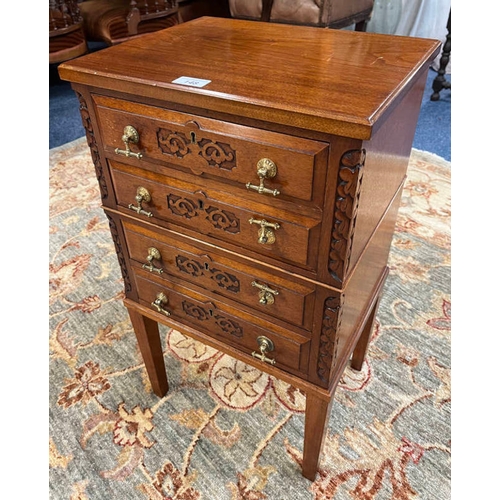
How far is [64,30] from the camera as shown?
226 cm

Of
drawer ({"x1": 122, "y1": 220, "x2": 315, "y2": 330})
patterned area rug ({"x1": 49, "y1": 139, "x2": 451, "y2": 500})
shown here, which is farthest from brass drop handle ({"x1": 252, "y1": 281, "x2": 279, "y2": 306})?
patterned area rug ({"x1": 49, "y1": 139, "x2": 451, "y2": 500})

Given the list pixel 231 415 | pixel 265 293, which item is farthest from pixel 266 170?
pixel 231 415

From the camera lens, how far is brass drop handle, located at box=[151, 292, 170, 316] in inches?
35.9

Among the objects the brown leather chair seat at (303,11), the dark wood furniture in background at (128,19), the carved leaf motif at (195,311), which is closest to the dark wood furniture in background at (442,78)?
the brown leather chair seat at (303,11)

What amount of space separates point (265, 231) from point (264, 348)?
0.86ft

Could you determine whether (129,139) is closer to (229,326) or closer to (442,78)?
(229,326)

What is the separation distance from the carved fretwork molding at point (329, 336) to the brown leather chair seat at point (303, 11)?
5.89 ft

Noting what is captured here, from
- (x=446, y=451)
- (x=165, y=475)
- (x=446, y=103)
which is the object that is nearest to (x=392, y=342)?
(x=446, y=451)

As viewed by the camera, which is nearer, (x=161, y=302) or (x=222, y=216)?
(x=222, y=216)

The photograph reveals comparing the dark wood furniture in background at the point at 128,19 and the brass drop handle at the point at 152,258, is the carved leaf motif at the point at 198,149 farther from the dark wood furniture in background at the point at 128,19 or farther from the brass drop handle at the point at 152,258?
the dark wood furniture in background at the point at 128,19

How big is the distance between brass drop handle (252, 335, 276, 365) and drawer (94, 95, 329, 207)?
30 centimetres

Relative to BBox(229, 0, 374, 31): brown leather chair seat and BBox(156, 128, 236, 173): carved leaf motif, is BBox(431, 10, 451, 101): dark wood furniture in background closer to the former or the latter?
BBox(229, 0, 374, 31): brown leather chair seat

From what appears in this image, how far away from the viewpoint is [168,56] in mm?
735

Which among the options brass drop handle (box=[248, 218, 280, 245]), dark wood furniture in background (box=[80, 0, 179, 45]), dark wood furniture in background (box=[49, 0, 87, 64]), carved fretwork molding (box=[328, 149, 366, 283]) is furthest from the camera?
dark wood furniture in background (box=[80, 0, 179, 45])
